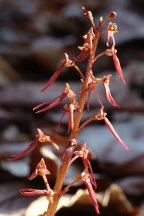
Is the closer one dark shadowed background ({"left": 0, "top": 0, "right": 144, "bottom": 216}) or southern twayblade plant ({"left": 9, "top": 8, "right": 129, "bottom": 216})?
southern twayblade plant ({"left": 9, "top": 8, "right": 129, "bottom": 216})

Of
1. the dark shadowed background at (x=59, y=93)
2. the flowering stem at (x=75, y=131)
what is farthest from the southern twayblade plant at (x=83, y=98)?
the dark shadowed background at (x=59, y=93)

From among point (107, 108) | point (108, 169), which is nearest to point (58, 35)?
point (107, 108)

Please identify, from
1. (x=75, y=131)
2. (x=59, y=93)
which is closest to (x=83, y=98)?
(x=75, y=131)

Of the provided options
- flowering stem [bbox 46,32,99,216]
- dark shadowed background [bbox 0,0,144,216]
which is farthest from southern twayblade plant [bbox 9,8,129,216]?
dark shadowed background [bbox 0,0,144,216]

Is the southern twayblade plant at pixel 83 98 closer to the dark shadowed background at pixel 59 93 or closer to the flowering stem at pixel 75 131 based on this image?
the flowering stem at pixel 75 131

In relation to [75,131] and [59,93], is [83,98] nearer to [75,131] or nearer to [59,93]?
[75,131]

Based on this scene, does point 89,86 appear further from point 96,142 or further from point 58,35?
point 58,35

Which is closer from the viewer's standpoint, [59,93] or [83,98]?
[83,98]

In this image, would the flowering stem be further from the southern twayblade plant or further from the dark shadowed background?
the dark shadowed background
